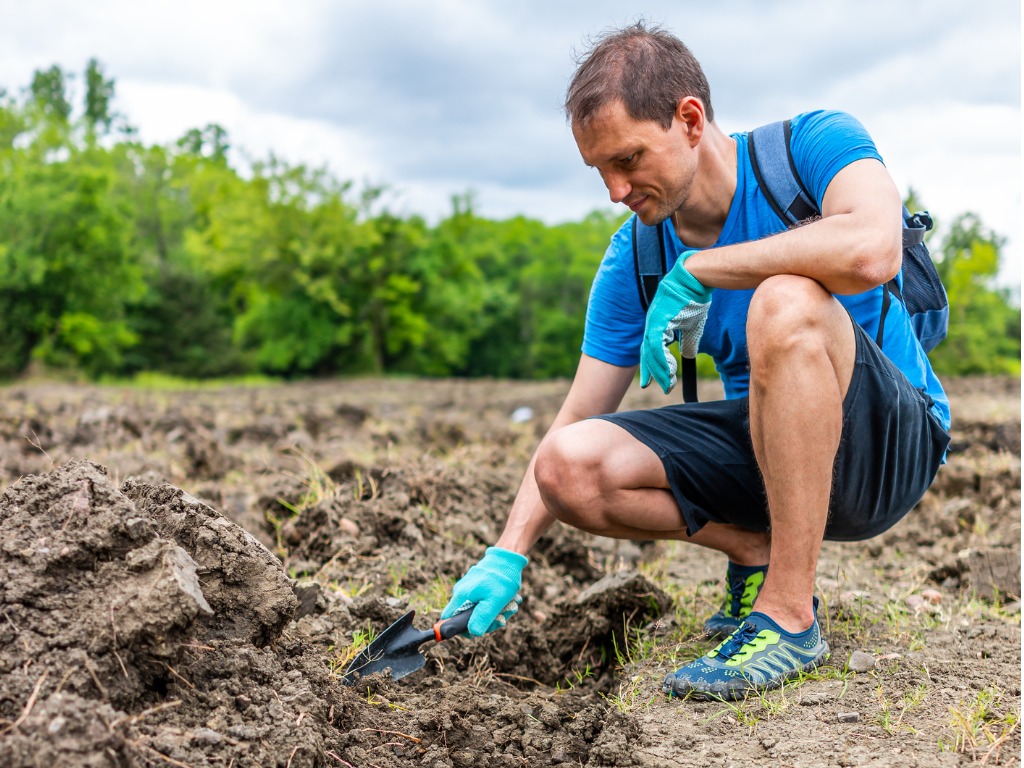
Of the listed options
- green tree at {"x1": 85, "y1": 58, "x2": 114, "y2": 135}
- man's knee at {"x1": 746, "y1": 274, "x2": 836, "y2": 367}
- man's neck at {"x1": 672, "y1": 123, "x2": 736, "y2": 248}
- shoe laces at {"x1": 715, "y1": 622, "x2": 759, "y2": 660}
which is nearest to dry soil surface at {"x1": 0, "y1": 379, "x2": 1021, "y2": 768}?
shoe laces at {"x1": 715, "y1": 622, "x2": 759, "y2": 660}

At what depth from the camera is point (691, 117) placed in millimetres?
2547

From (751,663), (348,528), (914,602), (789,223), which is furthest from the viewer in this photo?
(348,528)

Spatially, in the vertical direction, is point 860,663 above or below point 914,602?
above

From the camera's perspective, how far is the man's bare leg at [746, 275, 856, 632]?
229 centimetres

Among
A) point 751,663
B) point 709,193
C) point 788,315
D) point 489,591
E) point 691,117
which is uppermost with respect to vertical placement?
point 691,117

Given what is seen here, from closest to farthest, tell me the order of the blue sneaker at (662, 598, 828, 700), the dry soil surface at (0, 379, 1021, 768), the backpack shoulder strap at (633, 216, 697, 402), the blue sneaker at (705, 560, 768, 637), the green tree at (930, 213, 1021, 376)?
1. the dry soil surface at (0, 379, 1021, 768)
2. the blue sneaker at (662, 598, 828, 700)
3. the backpack shoulder strap at (633, 216, 697, 402)
4. the blue sneaker at (705, 560, 768, 637)
5. the green tree at (930, 213, 1021, 376)

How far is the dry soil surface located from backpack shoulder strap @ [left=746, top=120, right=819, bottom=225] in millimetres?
1306

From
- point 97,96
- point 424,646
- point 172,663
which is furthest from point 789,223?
point 97,96

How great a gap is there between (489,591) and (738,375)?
112 centimetres

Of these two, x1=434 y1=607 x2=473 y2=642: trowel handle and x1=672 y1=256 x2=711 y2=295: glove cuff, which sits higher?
x1=672 y1=256 x2=711 y2=295: glove cuff

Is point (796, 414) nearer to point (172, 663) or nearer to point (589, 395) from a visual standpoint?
point (589, 395)

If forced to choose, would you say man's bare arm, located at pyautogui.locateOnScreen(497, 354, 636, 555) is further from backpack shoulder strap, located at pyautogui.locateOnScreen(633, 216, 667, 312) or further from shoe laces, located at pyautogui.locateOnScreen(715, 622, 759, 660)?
shoe laces, located at pyautogui.locateOnScreen(715, 622, 759, 660)

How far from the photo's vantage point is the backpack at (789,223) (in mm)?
2609

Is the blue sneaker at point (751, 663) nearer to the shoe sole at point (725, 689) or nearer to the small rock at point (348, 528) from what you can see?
the shoe sole at point (725, 689)
